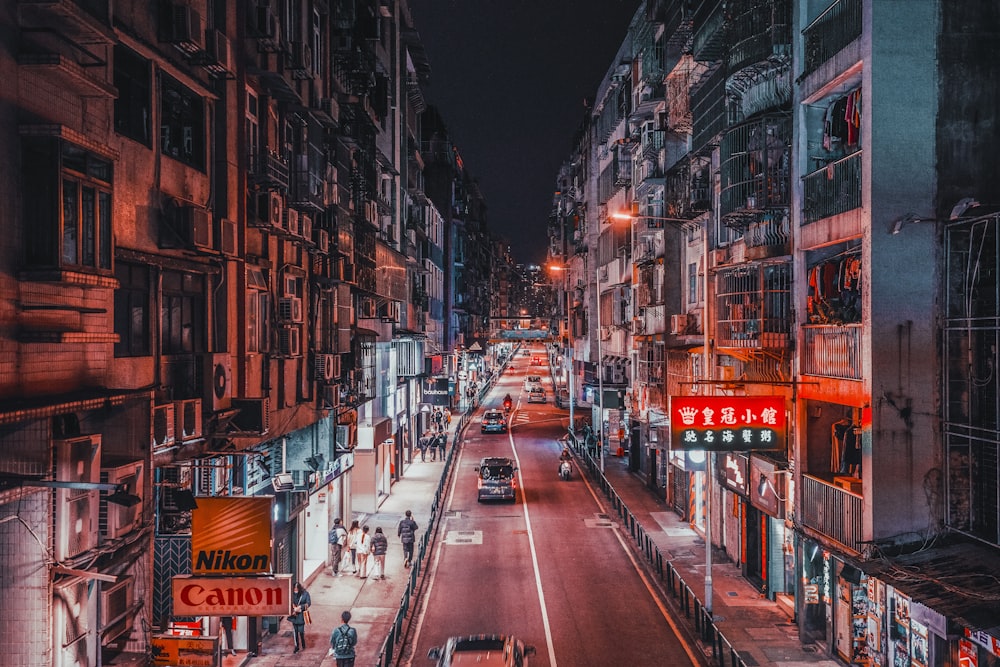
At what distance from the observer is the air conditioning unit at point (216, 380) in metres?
15.1

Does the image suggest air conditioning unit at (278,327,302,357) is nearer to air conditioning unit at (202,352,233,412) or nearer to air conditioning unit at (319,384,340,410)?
air conditioning unit at (319,384,340,410)

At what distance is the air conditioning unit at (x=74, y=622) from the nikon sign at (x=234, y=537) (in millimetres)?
3010

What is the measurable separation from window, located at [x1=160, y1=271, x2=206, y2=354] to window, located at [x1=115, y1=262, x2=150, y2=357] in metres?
0.51

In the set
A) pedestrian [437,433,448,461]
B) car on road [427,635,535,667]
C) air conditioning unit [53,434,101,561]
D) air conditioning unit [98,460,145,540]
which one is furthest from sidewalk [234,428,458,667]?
pedestrian [437,433,448,461]

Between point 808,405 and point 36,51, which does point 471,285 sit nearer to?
point 808,405

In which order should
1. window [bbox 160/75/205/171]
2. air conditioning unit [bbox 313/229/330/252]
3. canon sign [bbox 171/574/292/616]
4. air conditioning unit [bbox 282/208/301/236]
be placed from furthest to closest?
air conditioning unit [bbox 313/229/330/252] → air conditioning unit [bbox 282/208/301/236] → window [bbox 160/75/205/171] → canon sign [bbox 171/574/292/616]

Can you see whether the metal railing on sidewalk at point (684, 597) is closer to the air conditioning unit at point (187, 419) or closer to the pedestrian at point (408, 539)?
the pedestrian at point (408, 539)

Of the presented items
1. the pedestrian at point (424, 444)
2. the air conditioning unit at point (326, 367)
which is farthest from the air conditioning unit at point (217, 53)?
the pedestrian at point (424, 444)

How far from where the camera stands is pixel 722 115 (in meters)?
25.1

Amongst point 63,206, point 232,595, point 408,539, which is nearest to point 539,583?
point 408,539

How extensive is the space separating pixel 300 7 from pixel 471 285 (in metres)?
68.8

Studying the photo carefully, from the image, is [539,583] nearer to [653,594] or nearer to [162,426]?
[653,594]

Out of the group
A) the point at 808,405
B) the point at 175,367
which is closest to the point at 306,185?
the point at 175,367

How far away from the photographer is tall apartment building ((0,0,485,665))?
31.1 feet
